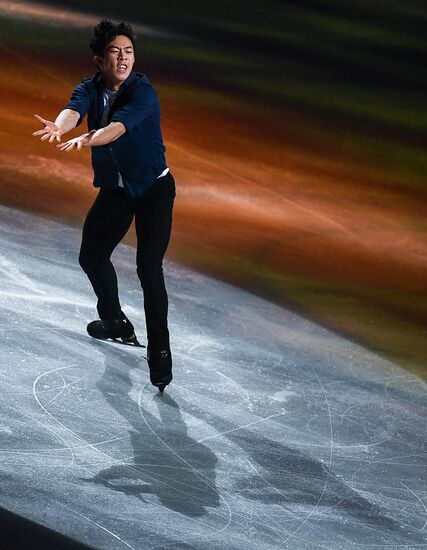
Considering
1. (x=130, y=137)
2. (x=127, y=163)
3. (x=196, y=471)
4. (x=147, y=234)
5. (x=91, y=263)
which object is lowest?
(x=196, y=471)

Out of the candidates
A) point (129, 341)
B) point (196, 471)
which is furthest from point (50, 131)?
point (196, 471)

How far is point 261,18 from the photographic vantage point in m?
11.0

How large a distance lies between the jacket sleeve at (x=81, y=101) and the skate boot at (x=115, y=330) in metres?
1.10

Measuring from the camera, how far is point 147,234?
479cm

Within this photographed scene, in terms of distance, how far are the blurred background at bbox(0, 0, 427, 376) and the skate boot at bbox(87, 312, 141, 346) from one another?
1277 millimetres

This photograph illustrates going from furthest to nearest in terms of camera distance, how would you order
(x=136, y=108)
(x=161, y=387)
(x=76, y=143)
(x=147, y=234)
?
(x=161, y=387)
(x=147, y=234)
(x=136, y=108)
(x=76, y=143)

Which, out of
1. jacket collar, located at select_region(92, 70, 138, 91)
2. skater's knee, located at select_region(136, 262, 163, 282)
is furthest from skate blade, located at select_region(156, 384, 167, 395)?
jacket collar, located at select_region(92, 70, 138, 91)

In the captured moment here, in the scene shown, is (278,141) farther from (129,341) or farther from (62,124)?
(62,124)

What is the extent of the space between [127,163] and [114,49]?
0.48 metres

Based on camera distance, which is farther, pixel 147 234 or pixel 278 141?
pixel 278 141

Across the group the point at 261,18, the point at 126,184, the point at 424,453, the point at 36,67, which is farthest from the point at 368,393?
the point at 261,18

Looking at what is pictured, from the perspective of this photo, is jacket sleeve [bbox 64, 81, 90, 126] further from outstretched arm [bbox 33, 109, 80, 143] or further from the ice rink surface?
the ice rink surface

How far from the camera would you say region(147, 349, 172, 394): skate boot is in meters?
4.88

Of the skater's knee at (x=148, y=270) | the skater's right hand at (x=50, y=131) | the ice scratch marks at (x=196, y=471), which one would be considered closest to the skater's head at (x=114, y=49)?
the skater's right hand at (x=50, y=131)
